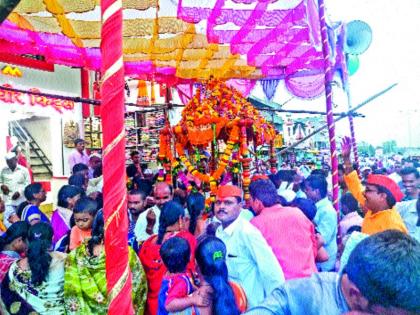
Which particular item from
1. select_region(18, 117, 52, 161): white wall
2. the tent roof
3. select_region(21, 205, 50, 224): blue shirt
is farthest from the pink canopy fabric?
select_region(18, 117, 52, 161): white wall

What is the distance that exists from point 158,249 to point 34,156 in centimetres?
887

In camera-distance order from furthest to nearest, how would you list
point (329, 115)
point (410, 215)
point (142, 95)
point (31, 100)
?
point (142, 95) → point (31, 100) → point (410, 215) → point (329, 115)

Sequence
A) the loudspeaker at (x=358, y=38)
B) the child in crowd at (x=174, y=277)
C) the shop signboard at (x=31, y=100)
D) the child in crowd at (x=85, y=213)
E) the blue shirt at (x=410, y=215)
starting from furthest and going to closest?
the shop signboard at (x=31, y=100)
the loudspeaker at (x=358, y=38)
the blue shirt at (x=410, y=215)
the child in crowd at (x=85, y=213)
the child in crowd at (x=174, y=277)

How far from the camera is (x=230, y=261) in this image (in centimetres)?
277

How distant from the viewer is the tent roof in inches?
187

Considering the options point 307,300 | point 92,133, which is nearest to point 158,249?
point 307,300

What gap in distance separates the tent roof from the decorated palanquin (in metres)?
0.68

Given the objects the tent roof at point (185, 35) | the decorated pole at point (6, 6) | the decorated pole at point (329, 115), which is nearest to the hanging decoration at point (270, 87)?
the tent roof at point (185, 35)

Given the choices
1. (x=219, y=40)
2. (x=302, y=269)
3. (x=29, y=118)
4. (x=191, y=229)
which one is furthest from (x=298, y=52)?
(x=29, y=118)

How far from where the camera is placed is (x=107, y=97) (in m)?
1.48

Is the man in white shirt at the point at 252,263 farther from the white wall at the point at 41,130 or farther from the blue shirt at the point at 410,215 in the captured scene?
the white wall at the point at 41,130

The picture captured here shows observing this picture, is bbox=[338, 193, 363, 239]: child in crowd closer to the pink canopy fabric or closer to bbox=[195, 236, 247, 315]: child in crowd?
the pink canopy fabric

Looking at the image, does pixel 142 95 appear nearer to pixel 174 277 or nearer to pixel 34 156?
pixel 34 156

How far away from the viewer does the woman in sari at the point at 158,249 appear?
9.41 ft
